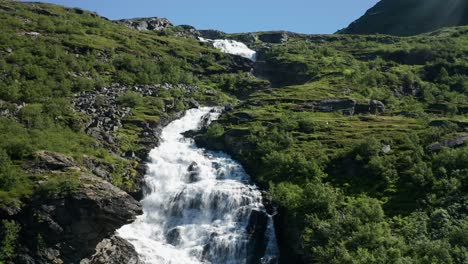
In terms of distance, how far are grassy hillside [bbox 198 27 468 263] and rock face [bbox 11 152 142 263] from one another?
22.3m

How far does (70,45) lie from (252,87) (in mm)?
52862

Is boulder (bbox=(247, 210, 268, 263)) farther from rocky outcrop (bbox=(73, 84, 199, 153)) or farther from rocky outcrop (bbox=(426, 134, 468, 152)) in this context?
rocky outcrop (bbox=(426, 134, 468, 152))

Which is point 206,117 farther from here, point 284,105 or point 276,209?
point 276,209

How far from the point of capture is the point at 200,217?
73188 millimetres

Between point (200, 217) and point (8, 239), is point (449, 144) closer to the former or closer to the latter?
point (200, 217)

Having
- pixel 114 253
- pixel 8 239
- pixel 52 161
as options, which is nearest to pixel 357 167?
pixel 114 253

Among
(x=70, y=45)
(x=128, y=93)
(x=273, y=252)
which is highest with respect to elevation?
(x=70, y=45)

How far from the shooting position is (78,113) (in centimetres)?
10069

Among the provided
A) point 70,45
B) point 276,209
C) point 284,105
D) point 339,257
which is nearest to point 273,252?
point 276,209

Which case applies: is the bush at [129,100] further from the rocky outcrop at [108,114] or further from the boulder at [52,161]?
the boulder at [52,161]

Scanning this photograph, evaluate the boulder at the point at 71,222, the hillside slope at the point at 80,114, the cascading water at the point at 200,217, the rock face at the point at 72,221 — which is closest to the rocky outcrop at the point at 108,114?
the hillside slope at the point at 80,114

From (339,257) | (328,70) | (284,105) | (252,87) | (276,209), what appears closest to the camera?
(339,257)

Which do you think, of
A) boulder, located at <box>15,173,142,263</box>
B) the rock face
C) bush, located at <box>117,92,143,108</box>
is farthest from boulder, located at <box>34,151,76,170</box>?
bush, located at <box>117,92,143,108</box>

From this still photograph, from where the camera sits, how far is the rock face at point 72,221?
57750 mm
